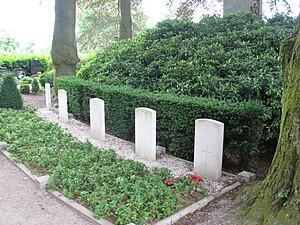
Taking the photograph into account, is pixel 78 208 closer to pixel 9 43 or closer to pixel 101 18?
pixel 101 18

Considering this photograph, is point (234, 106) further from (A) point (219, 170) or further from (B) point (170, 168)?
(B) point (170, 168)

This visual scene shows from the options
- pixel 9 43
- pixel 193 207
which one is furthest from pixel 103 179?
pixel 9 43

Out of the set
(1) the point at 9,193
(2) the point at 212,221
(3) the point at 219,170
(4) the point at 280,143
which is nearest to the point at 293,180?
(4) the point at 280,143

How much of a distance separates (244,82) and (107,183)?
3550mm

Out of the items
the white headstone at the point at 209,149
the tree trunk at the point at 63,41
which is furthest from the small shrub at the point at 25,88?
the white headstone at the point at 209,149

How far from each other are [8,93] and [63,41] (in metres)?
2.81

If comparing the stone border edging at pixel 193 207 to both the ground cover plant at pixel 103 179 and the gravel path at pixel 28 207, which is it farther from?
the gravel path at pixel 28 207

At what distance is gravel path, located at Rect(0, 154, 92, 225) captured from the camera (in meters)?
3.77

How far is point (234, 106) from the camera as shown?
Answer: 5031 mm

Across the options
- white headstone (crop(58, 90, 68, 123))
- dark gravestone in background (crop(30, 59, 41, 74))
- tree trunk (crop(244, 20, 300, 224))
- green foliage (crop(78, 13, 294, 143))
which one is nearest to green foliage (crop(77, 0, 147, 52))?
dark gravestone in background (crop(30, 59, 41, 74))

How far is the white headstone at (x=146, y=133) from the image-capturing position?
556 centimetres

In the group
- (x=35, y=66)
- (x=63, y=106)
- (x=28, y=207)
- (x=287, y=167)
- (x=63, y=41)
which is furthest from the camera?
(x=35, y=66)

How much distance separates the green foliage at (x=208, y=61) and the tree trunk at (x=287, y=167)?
95.2 inches

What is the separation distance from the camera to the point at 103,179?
14.7ft
